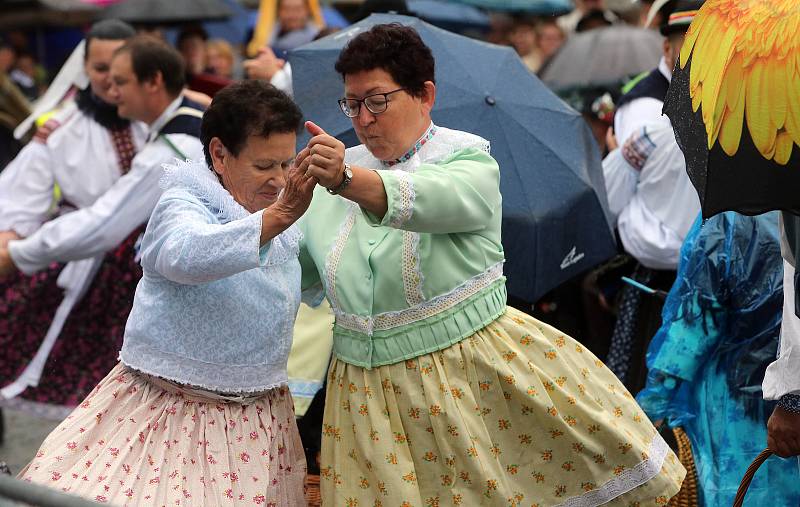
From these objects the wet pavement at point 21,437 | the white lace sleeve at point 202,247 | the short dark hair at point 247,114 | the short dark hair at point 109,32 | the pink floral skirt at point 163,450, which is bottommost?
the wet pavement at point 21,437

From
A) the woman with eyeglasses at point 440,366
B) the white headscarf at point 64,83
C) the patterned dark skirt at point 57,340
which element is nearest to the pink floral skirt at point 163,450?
the woman with eyeglasses at point 440,366

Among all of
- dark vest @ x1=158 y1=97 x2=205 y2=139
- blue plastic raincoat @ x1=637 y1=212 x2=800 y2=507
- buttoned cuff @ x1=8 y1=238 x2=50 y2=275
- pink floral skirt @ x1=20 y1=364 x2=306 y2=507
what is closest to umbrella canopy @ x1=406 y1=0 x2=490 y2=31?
dark vest @ x1=158 y1=97 x2=205 y2=139

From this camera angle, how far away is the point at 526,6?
469 inches

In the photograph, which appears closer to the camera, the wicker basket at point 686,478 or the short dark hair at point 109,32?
the wicker basket at point 686,478

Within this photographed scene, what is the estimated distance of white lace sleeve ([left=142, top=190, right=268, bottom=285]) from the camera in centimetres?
310

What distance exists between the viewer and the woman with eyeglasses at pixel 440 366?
3.37 m

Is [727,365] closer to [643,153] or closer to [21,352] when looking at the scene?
[643,153]

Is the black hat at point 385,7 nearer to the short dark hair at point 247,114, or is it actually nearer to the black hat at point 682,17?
the black hat at point 682,17

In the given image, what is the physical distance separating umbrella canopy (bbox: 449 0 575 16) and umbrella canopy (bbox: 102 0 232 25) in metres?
2.45

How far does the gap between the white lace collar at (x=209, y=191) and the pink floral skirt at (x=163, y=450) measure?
445 millimetres

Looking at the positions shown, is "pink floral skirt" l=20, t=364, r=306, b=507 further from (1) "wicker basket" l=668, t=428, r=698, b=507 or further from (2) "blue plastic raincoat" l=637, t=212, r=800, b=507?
(2) "blue plastic raincoat" l=637, t=212, r=800, b=507

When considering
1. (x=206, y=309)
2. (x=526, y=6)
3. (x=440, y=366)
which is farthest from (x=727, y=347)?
(x=526, y=6)

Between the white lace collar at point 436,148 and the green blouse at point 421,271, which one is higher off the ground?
the white lace collar at point 436,148

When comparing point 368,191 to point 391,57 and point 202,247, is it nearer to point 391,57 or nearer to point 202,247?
point 202,247
